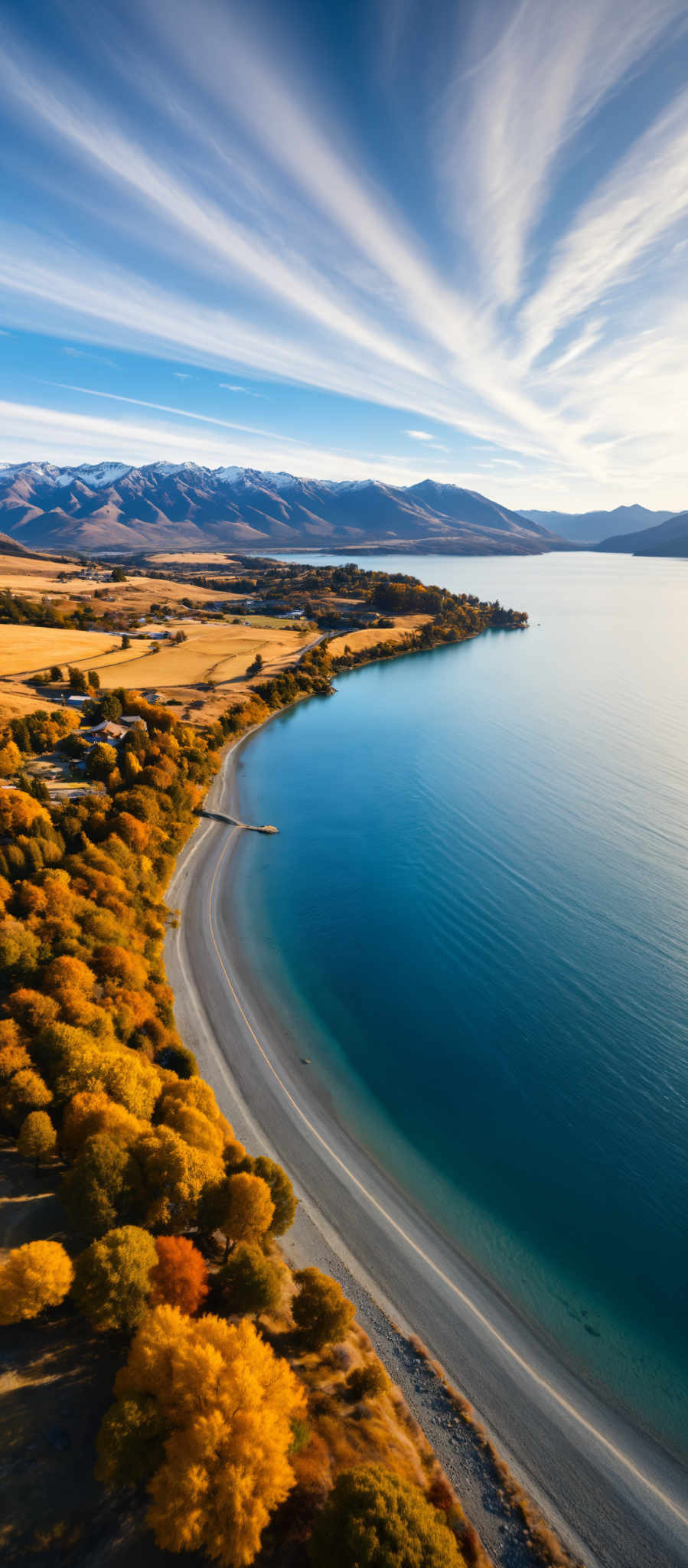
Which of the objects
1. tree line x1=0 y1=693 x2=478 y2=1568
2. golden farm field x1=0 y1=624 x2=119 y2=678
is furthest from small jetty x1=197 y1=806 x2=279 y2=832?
golden farm field x1=0 y1=624 x2=119 y2=678

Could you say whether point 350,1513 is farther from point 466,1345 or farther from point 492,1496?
point 466,1345

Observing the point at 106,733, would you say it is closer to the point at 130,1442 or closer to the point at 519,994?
the point at 519,994

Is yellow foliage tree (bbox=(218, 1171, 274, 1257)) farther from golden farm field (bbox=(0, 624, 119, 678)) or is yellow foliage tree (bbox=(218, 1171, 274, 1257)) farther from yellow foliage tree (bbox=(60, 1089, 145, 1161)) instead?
golden farm field (bbox=(0, 624, 119, 678))

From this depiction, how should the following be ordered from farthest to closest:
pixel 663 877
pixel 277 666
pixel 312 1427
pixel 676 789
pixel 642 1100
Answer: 1. pixel 277 666
2. pixel 676 789
3. pixel 663 877
4. pixel 642 1100
5. pixel 312 1427

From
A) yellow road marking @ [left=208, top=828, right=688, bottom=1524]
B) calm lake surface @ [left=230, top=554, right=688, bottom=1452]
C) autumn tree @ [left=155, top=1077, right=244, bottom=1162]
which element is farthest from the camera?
calm lake surface @ [left=230, top=554, right=688, bottom=1452]

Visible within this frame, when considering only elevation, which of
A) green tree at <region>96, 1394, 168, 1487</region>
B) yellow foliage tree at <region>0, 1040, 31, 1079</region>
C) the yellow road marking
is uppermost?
yellow foliage tree at <region>0, 1040, 31, 1079</region>

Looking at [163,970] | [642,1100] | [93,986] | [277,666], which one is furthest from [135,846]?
[277,666]

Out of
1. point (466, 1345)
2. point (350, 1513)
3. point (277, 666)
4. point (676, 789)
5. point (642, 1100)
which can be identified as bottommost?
point (466, 1345)

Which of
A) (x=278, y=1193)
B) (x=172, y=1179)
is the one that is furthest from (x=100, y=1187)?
(x=278, y=1193)
